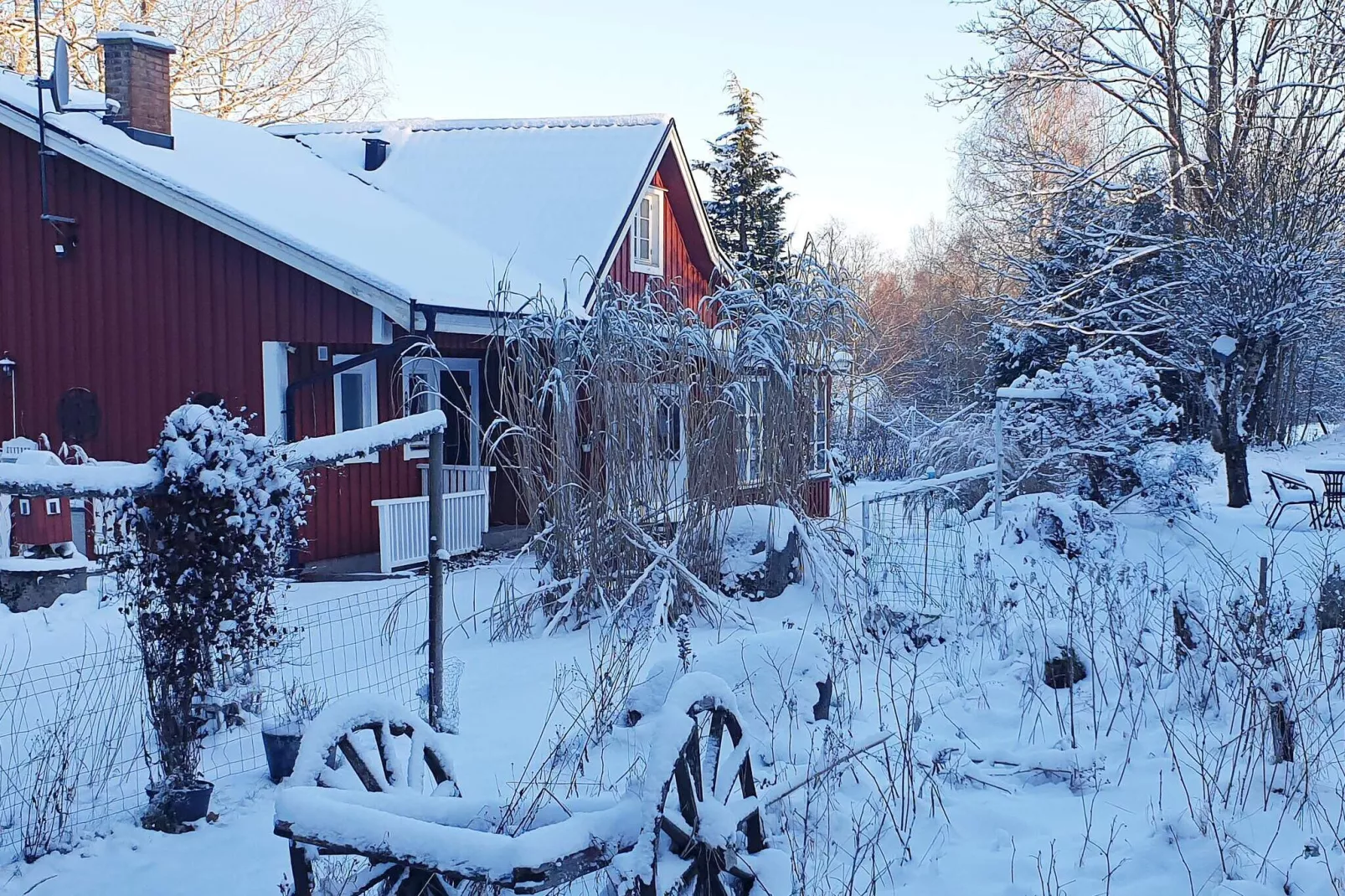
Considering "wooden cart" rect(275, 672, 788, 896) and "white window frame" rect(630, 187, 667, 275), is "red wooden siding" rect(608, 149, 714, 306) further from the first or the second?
"wooden cart" rect(275, 672, 788, 896)

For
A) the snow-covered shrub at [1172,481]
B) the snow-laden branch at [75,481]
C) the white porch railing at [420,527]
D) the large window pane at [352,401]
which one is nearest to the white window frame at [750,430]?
the white porch railing at [420,527]

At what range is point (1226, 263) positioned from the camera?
14367 mm

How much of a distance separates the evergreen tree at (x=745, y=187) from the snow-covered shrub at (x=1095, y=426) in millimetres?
14570

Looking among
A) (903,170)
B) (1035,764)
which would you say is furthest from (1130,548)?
(903,170)

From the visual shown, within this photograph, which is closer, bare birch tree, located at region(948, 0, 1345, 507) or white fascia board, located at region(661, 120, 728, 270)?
bare birch tree, located at region(948, 0, 1345, 507)

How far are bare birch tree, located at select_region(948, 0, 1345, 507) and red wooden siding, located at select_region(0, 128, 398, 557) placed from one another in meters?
10.8

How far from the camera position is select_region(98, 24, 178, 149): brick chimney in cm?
1206

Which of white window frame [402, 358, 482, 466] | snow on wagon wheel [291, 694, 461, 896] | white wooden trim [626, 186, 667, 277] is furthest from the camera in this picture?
white wooden trim [626, 186, 667, 277]

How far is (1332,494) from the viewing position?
1254 centimetres

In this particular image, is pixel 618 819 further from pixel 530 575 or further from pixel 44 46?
pixel 44 46

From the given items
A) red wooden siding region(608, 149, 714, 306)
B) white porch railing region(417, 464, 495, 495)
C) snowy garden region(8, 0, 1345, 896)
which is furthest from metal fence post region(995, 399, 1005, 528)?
white porch railing region(417, 464, 495, 495)

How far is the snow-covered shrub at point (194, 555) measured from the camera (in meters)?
4.25

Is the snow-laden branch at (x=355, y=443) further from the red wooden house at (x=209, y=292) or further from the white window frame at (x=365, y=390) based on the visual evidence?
the white window frame at (x=365, y=390)

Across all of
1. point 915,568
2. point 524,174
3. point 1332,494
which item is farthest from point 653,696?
point 524,174
